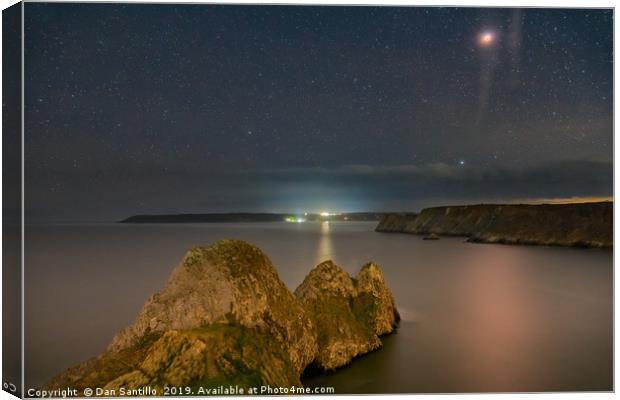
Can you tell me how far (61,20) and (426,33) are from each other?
5.34m

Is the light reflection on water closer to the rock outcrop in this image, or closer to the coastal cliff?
the rock outcrop

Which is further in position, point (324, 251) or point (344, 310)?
point (324, 251)

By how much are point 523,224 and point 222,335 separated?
1237 inches

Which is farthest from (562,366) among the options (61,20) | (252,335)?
(61,20)

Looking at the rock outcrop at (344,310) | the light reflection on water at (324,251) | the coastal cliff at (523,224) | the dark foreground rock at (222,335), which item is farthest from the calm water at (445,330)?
the coastal cliff at (523,224)

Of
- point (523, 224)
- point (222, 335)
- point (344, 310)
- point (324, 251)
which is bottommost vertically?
point (324, 251)

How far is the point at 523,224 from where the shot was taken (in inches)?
1245

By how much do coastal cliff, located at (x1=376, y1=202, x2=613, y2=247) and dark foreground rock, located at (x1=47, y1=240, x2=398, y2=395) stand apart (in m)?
10.7

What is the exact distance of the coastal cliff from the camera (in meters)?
23.7

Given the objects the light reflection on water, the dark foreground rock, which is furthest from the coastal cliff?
the dark foreground rock

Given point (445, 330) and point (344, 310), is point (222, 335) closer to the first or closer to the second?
point (344, 310)

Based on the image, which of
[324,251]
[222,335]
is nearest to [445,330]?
[222,335]

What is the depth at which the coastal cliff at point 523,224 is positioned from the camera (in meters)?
23.7

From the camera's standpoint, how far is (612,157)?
20.3 ft
